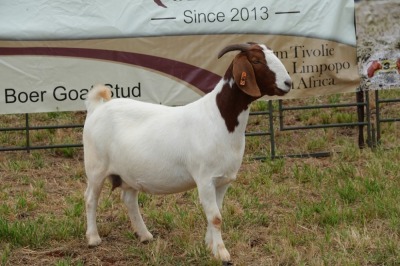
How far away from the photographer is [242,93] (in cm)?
540

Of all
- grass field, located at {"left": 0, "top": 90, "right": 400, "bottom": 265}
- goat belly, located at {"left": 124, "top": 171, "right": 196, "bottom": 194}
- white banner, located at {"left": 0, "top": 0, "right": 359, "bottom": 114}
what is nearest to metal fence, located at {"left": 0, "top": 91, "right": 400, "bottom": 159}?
grass field, located at {"left": 0, "top": 90, "right": 400, "bottom": 265}

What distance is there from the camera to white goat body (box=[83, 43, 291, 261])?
5.34m

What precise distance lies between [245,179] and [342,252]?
2463 mm

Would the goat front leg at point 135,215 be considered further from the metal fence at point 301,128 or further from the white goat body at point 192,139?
the metal fence at point 301,128

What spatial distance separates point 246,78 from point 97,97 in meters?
1.46

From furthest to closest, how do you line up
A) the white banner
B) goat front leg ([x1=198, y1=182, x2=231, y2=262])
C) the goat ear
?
the white banner < goat front leg ([x1=198, y1=182, x2=231, y2=262]) < the goat ear

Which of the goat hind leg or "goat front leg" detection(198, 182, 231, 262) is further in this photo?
the goat hind leg

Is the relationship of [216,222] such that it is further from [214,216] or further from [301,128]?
[301,128]

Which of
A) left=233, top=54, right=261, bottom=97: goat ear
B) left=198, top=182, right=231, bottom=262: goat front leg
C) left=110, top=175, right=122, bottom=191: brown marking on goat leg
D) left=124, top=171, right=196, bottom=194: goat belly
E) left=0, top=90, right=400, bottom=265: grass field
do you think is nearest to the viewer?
left=233, top=54, right=261, bottom=97: goat ear

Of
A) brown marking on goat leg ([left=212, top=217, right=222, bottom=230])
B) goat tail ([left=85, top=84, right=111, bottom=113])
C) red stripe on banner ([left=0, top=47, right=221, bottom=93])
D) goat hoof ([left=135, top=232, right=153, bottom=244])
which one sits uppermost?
red stripe on banner ([left=0, top=47, right=221, bottom=93])

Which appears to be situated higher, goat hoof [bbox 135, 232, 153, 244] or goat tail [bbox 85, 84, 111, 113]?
goat tail [bbox 85, 84, 111, 113]

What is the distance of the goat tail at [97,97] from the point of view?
6180 mm

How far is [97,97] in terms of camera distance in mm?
6207

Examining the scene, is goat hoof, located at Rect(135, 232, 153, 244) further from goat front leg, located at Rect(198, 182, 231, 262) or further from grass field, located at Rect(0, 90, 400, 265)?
goat front leg, located at Rect(198, 182, 231, 262)
